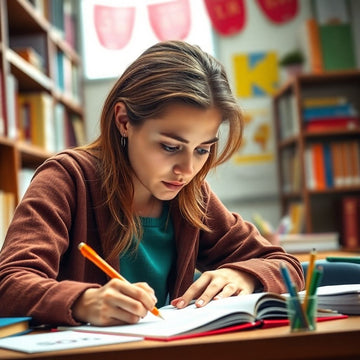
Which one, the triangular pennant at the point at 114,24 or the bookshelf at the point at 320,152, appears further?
the triangular pennant at the point at 114,24

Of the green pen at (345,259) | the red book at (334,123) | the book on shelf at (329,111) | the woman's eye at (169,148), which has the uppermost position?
the book on shelf at (329,111)

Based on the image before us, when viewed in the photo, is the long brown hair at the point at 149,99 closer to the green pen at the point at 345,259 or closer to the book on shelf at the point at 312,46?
the green pen at the point at 345,259

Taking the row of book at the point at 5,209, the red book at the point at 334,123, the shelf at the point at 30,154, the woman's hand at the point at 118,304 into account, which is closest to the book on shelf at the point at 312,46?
the red book at the point at 334,123

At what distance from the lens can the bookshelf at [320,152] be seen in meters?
3.71

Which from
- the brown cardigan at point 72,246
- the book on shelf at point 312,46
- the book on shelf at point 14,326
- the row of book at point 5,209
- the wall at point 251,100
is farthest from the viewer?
the wall at point 251,100

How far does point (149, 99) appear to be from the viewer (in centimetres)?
121

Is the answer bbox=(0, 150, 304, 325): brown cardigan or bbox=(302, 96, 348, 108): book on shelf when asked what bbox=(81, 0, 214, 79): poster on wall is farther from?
bbox=(0, 150, 304, 325): brown cardigan

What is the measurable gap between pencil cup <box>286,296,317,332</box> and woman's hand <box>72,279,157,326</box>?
207 mm

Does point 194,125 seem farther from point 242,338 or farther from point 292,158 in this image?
point 292,158

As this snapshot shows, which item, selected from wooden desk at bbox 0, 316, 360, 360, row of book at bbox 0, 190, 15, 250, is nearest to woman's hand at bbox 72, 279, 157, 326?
wooden desk at bbox 0, 316, 360, 360

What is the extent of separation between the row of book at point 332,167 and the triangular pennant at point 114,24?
149 cm

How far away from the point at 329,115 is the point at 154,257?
2596 mm

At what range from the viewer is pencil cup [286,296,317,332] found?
736 millimetres

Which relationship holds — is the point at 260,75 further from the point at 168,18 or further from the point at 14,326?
the point at 14,326
